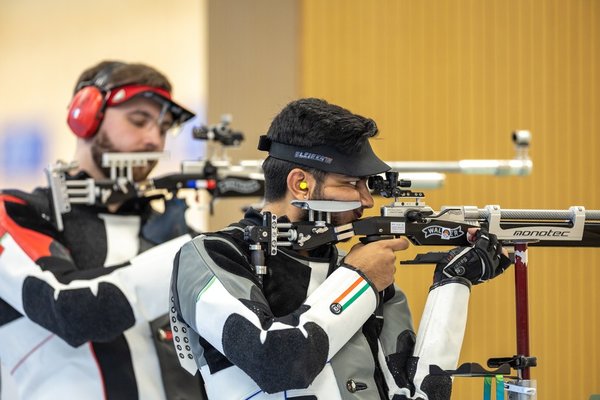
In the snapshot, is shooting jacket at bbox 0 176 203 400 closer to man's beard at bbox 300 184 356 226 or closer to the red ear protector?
the red ear protector

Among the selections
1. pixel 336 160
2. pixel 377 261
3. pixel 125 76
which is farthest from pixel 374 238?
pixel 125 76

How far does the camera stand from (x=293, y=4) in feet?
12.3

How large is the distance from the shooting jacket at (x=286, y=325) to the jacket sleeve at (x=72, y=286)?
635 millimetres

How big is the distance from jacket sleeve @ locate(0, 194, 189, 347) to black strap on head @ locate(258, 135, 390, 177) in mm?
813

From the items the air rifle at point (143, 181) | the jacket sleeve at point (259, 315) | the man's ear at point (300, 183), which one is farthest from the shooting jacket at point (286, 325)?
the air rifle at point (143, 181)

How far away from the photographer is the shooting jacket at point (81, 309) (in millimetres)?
2525

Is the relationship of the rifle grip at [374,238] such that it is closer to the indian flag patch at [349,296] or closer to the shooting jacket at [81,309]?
the indian flag patch at [349,296]

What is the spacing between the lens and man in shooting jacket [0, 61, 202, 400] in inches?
100

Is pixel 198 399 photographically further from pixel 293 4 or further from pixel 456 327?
pixel 293 4

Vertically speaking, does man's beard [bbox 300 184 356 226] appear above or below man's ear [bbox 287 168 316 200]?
below

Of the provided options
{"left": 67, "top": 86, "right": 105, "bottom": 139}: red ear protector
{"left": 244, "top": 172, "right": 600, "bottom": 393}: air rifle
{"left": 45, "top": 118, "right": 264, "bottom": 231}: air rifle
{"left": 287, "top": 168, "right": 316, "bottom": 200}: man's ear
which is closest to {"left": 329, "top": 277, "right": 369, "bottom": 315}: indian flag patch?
{"left": 244, "top": 172, "right": 600, "bottom": 393}: air rifle

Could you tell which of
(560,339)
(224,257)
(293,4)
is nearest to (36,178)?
(293,4)

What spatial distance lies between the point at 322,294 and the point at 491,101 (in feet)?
5.98

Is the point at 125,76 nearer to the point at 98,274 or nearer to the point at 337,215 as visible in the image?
the point at 98,274
